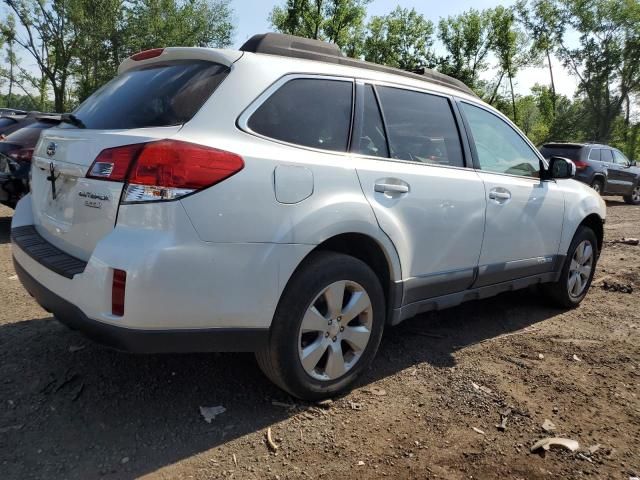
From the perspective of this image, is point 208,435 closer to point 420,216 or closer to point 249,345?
point 249,345

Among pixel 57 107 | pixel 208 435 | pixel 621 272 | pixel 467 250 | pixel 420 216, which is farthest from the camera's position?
pixel 57 107

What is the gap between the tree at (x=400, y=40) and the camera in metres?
32.7

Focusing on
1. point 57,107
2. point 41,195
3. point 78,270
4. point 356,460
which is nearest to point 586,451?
point 356,460

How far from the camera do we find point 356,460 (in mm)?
2426

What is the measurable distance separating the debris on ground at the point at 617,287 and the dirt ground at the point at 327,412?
1747mm

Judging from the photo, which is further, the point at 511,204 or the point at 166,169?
the point at 511,204

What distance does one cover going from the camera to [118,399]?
9.22 feet

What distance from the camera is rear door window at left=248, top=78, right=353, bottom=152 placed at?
2580mm

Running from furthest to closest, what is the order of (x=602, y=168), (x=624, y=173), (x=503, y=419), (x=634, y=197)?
(x=634, y=197) → (x=624, y=173) → (x=602, y=168) → (x=503, y=419)

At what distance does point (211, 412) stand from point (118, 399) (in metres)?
0.51

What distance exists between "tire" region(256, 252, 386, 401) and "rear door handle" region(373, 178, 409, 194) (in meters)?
0.43

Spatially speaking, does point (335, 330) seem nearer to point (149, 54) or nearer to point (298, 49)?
point (298, 49)

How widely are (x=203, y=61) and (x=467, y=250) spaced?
2.04m

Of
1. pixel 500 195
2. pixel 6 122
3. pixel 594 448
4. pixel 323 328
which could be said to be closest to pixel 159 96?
pixel 323 328
